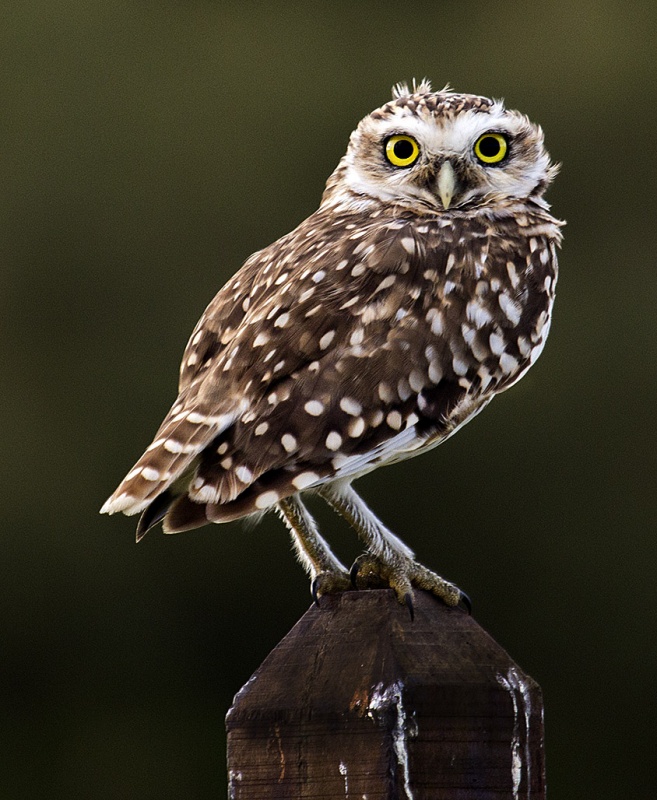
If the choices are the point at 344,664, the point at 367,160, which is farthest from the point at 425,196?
the point at 344,664

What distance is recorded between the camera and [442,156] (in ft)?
11.8

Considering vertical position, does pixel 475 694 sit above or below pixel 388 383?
below

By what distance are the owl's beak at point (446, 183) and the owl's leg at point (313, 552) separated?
2.90 feet

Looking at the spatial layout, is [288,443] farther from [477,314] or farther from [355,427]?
[477,314]

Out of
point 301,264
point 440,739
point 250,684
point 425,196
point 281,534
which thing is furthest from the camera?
point 281,534

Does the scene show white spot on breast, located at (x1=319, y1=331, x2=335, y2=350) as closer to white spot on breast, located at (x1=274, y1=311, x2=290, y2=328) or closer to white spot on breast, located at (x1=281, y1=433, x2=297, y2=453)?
white spot on breast, located at (x1=274, y1=311, x2=290, y2=328)

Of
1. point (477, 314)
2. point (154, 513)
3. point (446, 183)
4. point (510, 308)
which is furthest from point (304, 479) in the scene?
point (446, 183)

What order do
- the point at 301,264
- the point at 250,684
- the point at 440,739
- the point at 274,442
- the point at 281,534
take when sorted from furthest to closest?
the point at 281,534
the point at 301,264
the point at 274,442
the point at 250,684
the point at 440,739

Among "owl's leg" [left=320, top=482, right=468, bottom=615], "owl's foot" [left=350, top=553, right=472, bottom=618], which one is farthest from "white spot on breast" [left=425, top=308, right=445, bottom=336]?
"owl's foot" [left=350, top=553, right=472, bottom=618]

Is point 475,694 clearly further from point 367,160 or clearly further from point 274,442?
point 367,160

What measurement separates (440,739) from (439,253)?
146cm

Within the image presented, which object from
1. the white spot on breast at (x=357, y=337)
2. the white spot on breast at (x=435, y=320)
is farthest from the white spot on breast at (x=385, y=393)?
the white spot on breast at (x=435, y=320)

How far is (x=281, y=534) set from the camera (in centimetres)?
975

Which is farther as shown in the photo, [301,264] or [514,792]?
[301,264]
